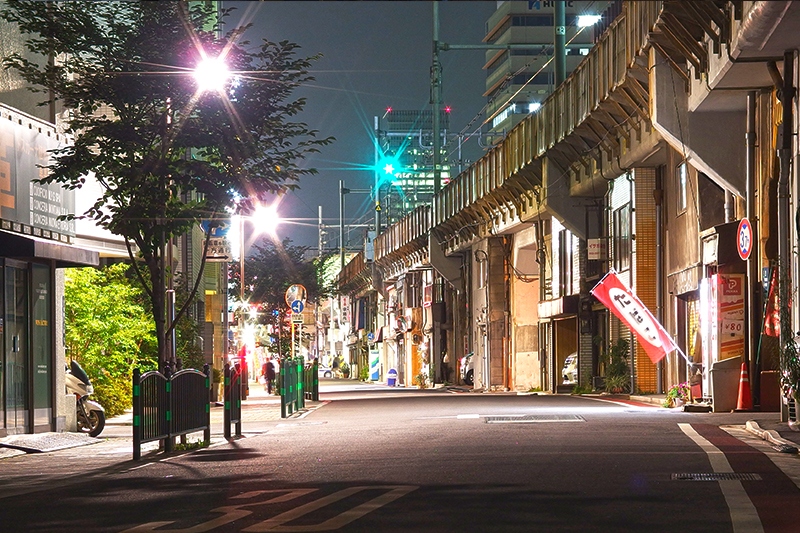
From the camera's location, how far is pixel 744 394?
23.6m

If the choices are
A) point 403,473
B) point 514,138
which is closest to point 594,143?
point 514,138

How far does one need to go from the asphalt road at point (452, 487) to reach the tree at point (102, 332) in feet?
33.8

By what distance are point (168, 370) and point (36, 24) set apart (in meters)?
5.94

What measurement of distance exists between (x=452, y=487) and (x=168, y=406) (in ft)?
22.7

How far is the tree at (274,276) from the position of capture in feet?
218

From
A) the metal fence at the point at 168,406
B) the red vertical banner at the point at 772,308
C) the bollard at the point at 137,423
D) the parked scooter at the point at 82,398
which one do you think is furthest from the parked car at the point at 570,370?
the bollard at the point at 137,423

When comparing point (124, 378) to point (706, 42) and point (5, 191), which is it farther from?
point (706, 42)

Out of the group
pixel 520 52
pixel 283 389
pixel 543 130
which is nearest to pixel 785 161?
pixel 283 389

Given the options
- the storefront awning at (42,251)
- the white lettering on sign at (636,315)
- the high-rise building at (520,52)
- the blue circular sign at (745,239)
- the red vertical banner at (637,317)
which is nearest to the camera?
the storefront awning at (42,251)

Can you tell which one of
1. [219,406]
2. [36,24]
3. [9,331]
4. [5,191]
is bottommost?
[219,406]

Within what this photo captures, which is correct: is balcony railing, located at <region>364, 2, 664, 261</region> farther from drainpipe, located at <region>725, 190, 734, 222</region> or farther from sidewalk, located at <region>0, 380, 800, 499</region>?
sidewalk, located at <region>0, 380, 800, 499</region>

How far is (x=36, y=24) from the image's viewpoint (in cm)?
1955

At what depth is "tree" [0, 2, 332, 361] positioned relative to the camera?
65.3 feet

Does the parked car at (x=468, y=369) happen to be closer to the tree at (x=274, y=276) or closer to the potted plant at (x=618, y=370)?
the tree at (x=274, y=276)
